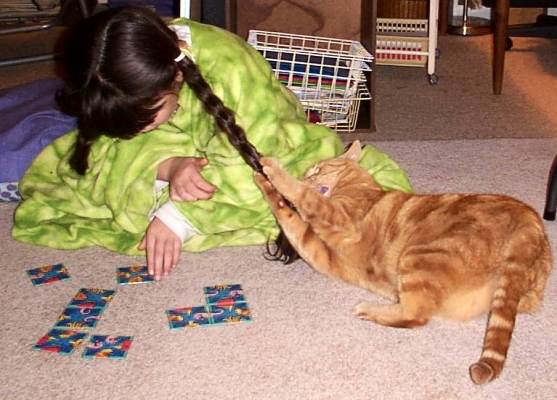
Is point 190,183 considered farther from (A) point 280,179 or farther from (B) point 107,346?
(B) point 107,346

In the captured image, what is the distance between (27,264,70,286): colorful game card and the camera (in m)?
1.53

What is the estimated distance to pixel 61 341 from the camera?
4.30ft

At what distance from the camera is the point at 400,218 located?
4.66ft

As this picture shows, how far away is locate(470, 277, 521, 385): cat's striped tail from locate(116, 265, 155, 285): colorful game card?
0.71m

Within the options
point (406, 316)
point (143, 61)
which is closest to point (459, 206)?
point (406, 316)

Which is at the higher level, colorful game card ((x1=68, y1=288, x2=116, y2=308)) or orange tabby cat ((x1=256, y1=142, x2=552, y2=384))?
orange tabby cat ((x1=256, y1=142, x2=552, y2=384))

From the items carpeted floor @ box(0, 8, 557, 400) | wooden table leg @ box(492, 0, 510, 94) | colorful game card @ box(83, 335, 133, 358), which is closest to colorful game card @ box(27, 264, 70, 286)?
carpeted floor @ box(0, 8, 557, 400)

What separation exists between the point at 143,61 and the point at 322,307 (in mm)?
591

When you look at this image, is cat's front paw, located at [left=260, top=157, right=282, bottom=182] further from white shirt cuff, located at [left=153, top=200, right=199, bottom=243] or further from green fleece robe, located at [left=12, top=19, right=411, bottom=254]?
white shirt cuff, located at [left=153, top=200, right=199, bottom=243]

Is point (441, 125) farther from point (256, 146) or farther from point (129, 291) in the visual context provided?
point (129, 291)

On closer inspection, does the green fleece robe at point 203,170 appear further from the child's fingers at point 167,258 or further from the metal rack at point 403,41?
the metal rack at point 403,41

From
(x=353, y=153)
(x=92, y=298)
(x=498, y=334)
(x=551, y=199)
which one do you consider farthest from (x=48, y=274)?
(x=551, y=199)

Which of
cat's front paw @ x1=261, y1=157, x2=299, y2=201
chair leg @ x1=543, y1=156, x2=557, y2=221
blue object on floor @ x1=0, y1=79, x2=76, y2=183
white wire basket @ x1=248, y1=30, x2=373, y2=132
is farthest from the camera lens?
white wire basket @ x1=248, y1=30, x2=373, y2=132

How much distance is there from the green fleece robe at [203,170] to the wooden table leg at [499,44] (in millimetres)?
1269
